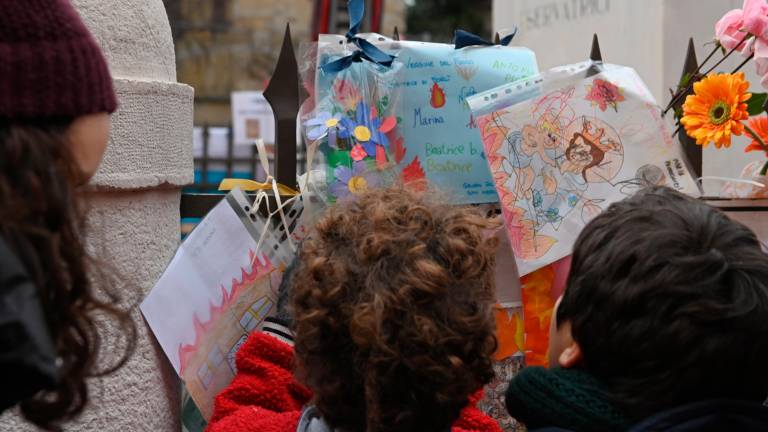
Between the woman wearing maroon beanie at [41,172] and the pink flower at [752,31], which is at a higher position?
the pink flower at [752,31]

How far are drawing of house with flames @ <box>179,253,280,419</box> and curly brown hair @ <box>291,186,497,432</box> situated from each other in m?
0.51

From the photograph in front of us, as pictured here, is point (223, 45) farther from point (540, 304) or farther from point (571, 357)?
point (571, 357)

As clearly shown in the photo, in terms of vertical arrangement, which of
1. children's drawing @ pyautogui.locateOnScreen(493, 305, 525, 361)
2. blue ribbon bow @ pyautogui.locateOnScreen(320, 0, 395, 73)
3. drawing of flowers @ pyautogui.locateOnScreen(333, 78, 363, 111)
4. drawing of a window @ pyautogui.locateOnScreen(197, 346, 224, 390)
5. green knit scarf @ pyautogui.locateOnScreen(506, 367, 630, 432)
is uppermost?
blue ribbon bow @ pyautogui.locateOnScreen(320, 0, 395, 73)

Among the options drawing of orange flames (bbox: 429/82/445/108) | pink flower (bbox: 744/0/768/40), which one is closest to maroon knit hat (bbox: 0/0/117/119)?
drawing of orange flames (bbox: 429/82/445/108)

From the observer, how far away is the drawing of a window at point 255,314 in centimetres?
194

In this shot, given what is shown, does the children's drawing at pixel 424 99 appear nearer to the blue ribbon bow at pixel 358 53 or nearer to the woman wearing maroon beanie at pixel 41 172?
the blue ribbon bow at pixel 358 53

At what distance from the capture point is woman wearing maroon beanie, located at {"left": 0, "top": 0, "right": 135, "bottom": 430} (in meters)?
0.94

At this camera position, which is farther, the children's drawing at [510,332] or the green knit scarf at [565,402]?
the children's drawing at [510,332]

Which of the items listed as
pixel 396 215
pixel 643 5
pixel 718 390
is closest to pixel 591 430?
pixel 718 390

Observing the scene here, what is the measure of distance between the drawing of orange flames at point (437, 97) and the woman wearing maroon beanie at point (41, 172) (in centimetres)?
97

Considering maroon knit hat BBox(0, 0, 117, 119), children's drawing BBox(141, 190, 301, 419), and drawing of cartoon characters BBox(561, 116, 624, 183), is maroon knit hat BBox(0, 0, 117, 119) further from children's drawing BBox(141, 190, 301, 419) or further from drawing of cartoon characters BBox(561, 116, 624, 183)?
drawing of cartoon characters BBox(561, 116, 624, 183)

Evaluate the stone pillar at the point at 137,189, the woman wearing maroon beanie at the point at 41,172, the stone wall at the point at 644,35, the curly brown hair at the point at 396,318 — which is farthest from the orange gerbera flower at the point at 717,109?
the stone wall at the point at 644,35

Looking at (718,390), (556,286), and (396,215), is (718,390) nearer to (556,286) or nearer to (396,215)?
(396,215)

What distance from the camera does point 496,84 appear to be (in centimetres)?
200
